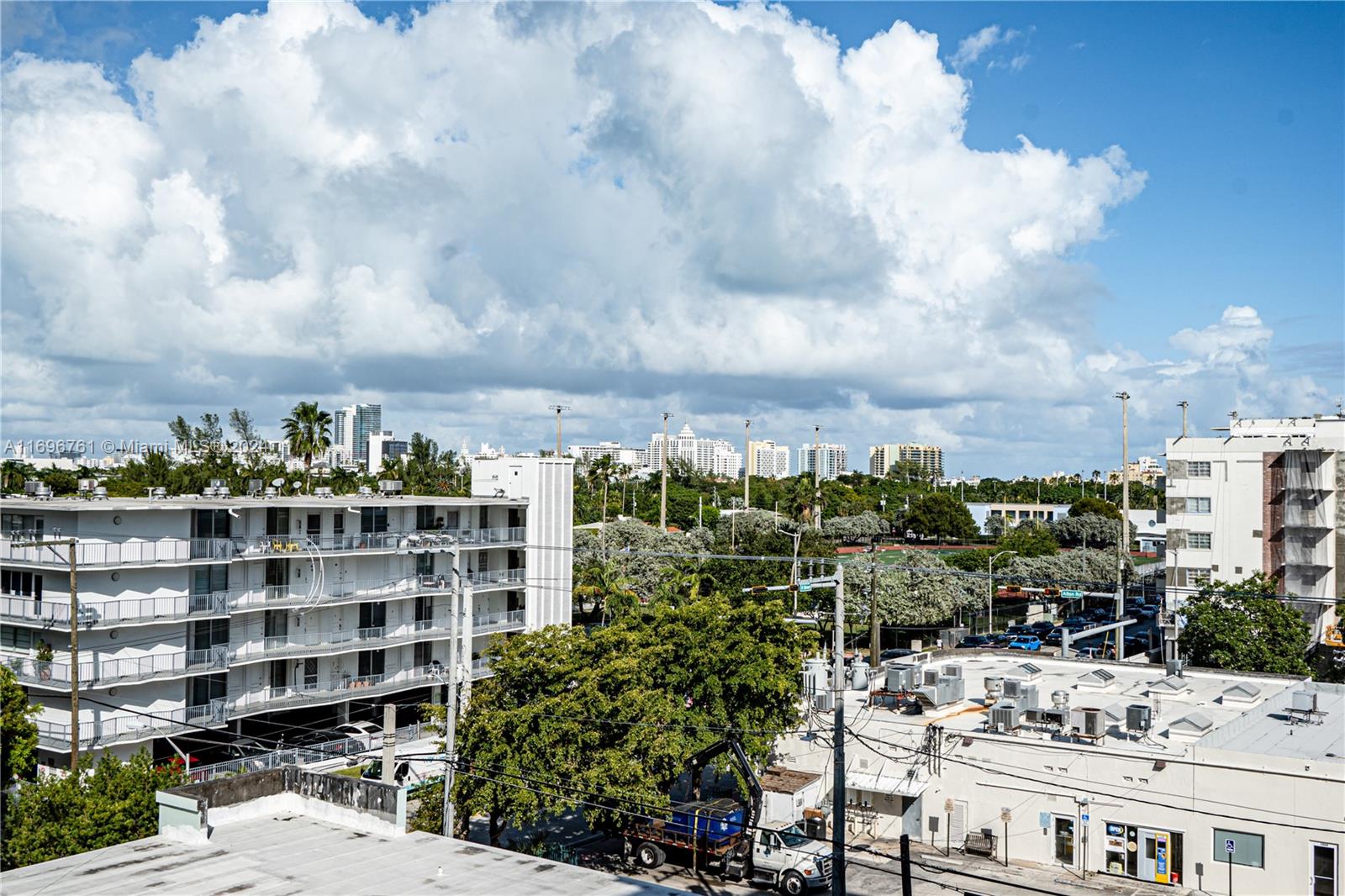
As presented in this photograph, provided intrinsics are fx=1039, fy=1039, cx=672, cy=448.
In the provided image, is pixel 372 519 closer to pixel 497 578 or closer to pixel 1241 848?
pixel 497 578

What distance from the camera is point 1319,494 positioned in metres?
65.2

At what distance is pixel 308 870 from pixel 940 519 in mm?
118422

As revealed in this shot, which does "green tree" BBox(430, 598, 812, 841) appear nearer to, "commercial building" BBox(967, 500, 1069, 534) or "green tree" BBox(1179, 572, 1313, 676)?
"green tree" BBox(1179, 572, 1313, 676)

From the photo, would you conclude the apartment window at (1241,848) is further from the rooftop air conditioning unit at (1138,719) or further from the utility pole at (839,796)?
the utility pole at (839,796)

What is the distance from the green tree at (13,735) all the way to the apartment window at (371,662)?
15783 millimetres

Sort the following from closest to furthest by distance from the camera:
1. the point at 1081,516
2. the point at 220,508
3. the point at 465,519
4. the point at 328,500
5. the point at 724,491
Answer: the point at 220,508
the point at 328,500
the point at 465,519
the point at 1081,516
the point at 724,491

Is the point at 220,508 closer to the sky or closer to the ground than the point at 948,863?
closer to the sky

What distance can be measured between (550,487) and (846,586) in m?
24.3

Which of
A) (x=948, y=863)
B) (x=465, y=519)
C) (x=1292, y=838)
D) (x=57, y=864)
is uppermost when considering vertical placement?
(x=465, y=519)

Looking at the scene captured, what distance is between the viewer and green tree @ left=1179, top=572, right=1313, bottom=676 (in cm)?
5219

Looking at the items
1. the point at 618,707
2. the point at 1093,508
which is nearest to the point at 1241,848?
the point at 618,707

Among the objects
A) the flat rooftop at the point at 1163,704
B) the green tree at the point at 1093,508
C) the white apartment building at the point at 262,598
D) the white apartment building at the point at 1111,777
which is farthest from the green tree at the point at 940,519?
the white apartment building at the point at 1111,777

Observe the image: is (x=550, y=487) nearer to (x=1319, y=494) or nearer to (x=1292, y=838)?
(x=1292, y=838)

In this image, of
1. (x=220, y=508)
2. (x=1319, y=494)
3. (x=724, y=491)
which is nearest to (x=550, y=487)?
(x=220, y=508)
